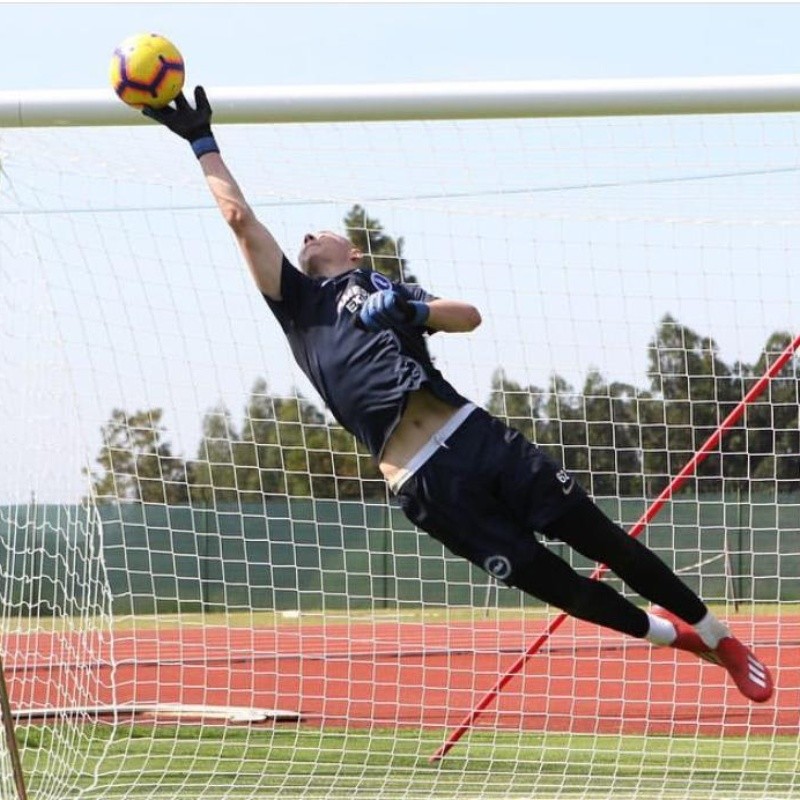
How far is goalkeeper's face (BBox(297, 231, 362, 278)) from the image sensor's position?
4848mm

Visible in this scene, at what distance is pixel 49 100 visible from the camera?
19.5ft

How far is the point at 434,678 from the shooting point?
12352mm

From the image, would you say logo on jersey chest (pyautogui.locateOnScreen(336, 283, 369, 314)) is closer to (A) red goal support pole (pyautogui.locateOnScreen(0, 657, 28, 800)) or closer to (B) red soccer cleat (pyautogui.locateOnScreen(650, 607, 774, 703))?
(B) red soccer cleat (pyautogui.locateOnScreen(650, 607, 774, 703))

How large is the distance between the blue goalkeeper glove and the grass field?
3.41m

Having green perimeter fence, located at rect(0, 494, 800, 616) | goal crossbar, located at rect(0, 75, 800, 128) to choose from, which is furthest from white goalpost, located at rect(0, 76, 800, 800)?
green perimeter fence, located at rect(0, 494, 800, 616)

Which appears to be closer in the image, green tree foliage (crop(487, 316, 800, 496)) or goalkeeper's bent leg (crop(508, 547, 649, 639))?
goalkeeper's bent leg (crop(508, 547, 649, 639))

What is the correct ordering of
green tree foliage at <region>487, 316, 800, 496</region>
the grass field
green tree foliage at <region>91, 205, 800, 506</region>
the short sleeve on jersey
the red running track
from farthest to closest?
the red running track, green tree foliage at <region>487, 316, 800, 496</region>, green tree foliage at <region>91, 205, 800, 506</region>, the grass field, the short sleeve on jersey

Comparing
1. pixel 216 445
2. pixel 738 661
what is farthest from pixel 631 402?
pixel 738 661

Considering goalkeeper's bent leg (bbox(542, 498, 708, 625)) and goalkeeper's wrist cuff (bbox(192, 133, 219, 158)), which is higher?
goalkeeper's wrist cuff (bbox(192, 133, 219, 158))

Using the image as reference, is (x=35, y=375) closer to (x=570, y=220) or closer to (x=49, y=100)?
(x=49, y=100)

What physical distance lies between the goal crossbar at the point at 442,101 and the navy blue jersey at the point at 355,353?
4.47 ft

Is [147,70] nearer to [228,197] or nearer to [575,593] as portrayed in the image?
[228,197]

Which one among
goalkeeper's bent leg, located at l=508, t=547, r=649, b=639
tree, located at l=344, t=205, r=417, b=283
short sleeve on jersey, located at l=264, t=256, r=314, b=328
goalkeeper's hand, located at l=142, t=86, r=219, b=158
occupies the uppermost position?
tree, located at l=344, t=205, r=417, b=283

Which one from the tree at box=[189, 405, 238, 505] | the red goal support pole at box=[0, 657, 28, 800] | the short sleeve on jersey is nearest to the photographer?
the short sleeve on jersey
